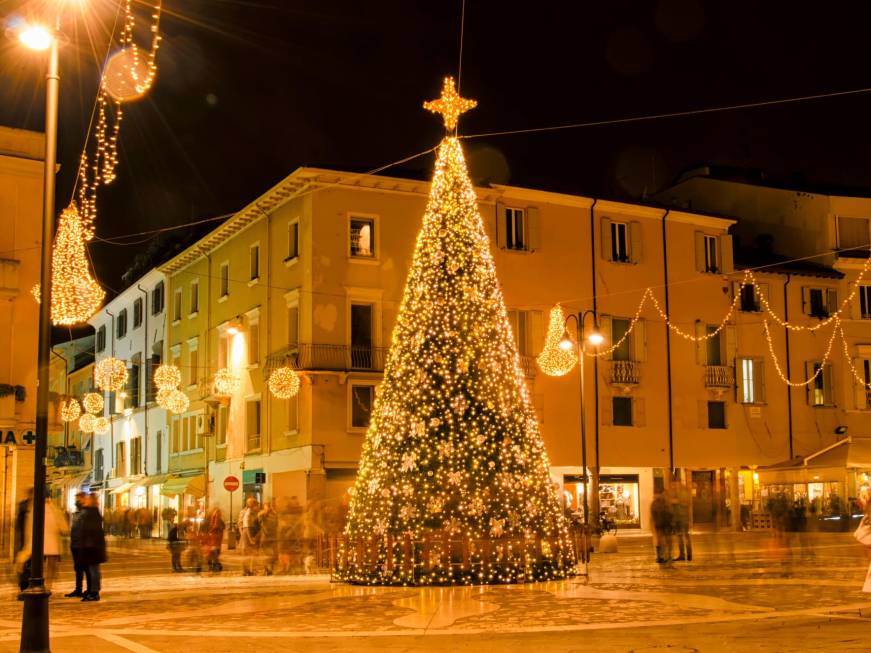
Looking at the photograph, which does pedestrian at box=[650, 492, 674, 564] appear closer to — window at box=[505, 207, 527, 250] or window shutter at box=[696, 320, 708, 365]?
window at box=[505, 207, 527, 250]

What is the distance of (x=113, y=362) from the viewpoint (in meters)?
35.9

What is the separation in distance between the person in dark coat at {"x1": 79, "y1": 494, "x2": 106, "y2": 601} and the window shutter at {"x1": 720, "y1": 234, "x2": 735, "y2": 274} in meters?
32.9

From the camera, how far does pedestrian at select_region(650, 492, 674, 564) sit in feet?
76.6

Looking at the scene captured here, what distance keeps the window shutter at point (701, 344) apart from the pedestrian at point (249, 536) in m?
22.9

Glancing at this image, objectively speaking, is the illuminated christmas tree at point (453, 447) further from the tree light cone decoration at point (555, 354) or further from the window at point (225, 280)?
the window at point (225, 280)

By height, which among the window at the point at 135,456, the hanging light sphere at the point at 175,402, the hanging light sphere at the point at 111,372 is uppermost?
the hanging light sphere at the point at 111,372

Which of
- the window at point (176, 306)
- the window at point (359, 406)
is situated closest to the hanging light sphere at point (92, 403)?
the window at point (176, 306)

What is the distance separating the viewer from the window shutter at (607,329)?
4284 centimetres

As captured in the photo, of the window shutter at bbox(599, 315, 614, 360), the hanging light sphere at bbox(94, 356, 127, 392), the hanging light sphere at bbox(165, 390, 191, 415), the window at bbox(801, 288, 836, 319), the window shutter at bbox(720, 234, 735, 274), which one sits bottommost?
the hanging light sphere at bbox(165, 390, 191, 415)

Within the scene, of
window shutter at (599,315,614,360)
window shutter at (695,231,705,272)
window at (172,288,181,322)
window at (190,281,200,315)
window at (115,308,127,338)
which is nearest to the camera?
window shutter at (599,315,614,360)

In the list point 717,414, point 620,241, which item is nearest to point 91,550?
point 620,241

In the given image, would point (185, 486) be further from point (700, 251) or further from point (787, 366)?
point (787, 366)

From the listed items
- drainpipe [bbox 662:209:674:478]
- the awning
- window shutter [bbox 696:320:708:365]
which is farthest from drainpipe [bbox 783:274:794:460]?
the awning

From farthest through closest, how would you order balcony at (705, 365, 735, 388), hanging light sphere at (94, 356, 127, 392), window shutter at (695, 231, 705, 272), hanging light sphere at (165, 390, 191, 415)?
window shutter at (695, 231, 705, 272)
balcony at (705, 365, 735, 388)
hanging light sphere at (165, 390, 191, 415)
hanging light sphere at (94, 356, 127, 392)
